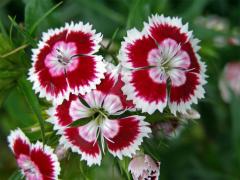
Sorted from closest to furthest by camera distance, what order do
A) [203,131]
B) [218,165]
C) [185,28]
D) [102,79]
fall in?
[102,79], [185,28], [218,165], [203,131]

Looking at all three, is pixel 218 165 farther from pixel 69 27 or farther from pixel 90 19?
pixel 69 27

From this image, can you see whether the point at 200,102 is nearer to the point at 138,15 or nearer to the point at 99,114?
the point at 138,15

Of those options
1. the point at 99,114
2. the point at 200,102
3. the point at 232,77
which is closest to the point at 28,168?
the point at 99,114

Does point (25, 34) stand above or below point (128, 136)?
above

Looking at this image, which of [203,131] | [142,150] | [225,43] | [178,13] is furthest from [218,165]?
[142,150]

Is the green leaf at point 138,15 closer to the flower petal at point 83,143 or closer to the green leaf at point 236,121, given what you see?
the flower petal at point 83,143

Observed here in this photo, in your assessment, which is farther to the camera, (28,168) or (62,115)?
(28,168)

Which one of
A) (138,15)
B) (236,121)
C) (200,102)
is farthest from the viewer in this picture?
(200,102)
